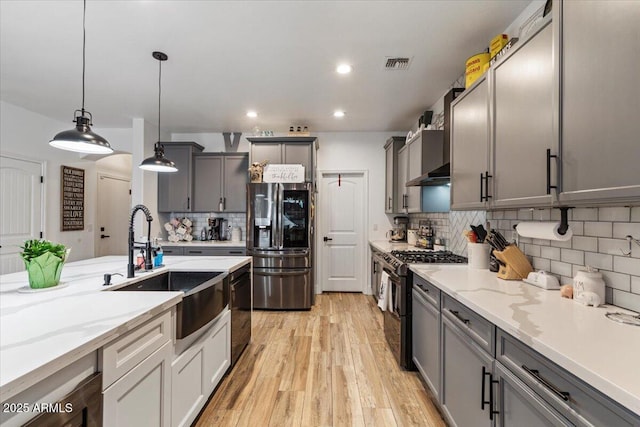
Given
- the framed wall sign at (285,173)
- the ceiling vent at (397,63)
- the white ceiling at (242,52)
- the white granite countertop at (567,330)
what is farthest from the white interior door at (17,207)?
the white granite countertop at (567,330)

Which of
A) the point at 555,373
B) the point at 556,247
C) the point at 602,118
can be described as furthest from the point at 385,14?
the point at 555,373

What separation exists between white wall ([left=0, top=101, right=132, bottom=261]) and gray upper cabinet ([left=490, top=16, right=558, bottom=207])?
530cm

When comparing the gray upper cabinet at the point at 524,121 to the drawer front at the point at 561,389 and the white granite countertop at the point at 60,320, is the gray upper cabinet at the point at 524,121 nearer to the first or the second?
the drawer front at the point at 561,389

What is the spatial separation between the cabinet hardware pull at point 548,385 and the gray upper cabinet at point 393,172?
→ 3.29 m

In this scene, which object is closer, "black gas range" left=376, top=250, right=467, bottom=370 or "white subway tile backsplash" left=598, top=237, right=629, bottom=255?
"white subway tile backsplash" left=598, top=237, right=629, bottom=255

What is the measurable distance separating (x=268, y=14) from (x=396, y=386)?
292 centimetres

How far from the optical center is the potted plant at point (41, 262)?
1.55 metres

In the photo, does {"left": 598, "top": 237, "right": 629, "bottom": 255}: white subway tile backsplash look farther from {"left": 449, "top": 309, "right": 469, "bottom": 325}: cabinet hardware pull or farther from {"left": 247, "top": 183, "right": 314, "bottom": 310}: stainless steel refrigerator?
{"left": 247, "top": 183, "right": 314, "bottom": 310}: stainless steel refrigerator

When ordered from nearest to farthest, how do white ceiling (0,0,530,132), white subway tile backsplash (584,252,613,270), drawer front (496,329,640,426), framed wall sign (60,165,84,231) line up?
drawer front (496,329,640,426), white subway tile backsplash (584,252,613,270), white ceiling (0,0,530,132), framed wall sign (60,165,84,231)

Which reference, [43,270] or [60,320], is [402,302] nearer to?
[60,320]

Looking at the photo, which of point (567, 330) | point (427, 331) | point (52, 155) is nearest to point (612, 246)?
point (567, 330)

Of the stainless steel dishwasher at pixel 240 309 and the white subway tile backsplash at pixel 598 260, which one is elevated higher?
the white subway tile backsplash at pixel 598 260

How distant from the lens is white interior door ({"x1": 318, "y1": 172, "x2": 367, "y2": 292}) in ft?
16.2

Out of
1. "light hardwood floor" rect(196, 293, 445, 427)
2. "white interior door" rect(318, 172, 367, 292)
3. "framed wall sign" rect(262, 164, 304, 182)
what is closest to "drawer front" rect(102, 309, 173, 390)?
"light hardwood floor" rect(196, 293, 445, 427)
